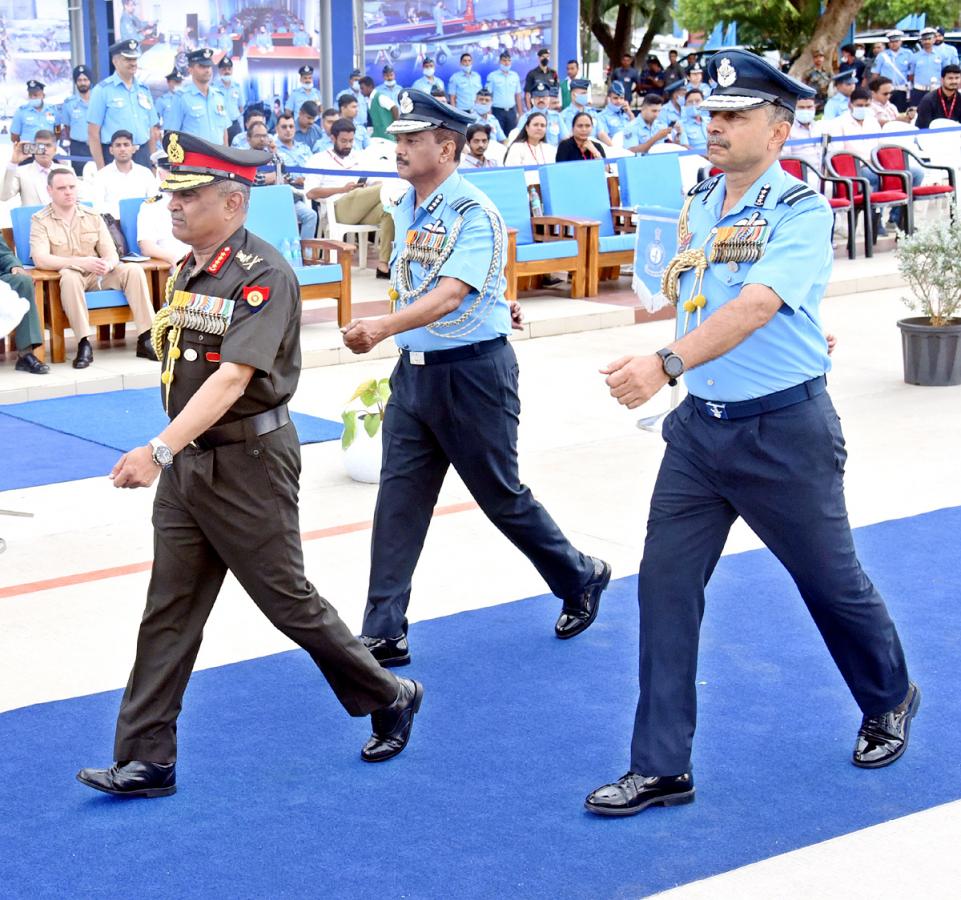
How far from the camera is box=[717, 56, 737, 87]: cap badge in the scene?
4.27 meters

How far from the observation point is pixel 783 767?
4680 mm

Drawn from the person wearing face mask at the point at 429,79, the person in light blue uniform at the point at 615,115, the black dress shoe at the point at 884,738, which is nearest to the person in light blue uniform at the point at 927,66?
the person in light blue uniform at the point at 615,115

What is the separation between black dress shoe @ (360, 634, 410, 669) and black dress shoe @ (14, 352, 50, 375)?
18.9 ft

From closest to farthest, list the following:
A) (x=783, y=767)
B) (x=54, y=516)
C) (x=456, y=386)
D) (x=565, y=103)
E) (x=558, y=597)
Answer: (x=783, y=767)
(x=456, y=386)
(x=558, y=597)
(x=54, y=516)
(x=565, y=103)

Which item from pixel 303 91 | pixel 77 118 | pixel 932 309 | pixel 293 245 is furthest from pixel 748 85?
pixel 303 91

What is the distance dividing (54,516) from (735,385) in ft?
13.9

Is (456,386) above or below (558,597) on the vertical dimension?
above

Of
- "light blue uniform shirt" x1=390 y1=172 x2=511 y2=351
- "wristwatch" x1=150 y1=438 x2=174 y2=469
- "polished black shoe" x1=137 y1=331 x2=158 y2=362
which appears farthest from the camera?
"polished black shoe" x1=137 y1=331 x2=158 y2=362

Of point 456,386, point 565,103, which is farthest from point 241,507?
point 565,103

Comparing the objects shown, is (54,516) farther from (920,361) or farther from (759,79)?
(920,361)

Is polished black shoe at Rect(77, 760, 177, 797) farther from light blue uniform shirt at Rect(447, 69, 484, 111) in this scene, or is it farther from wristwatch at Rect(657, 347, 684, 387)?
light blue uniform shirt at Rect(447, 69, 484, 111)

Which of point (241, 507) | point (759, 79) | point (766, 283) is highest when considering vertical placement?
point (759, 79)

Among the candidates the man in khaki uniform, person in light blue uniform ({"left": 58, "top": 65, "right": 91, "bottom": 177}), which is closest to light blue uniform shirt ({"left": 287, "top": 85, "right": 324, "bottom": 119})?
person in light blue uniform ({"left": 58, "top": 65, "right": 91, "bottom": 177})

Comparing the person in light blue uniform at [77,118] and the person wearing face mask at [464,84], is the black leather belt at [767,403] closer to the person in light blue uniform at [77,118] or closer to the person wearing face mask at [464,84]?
the person in light blue uniform at [77,118]
